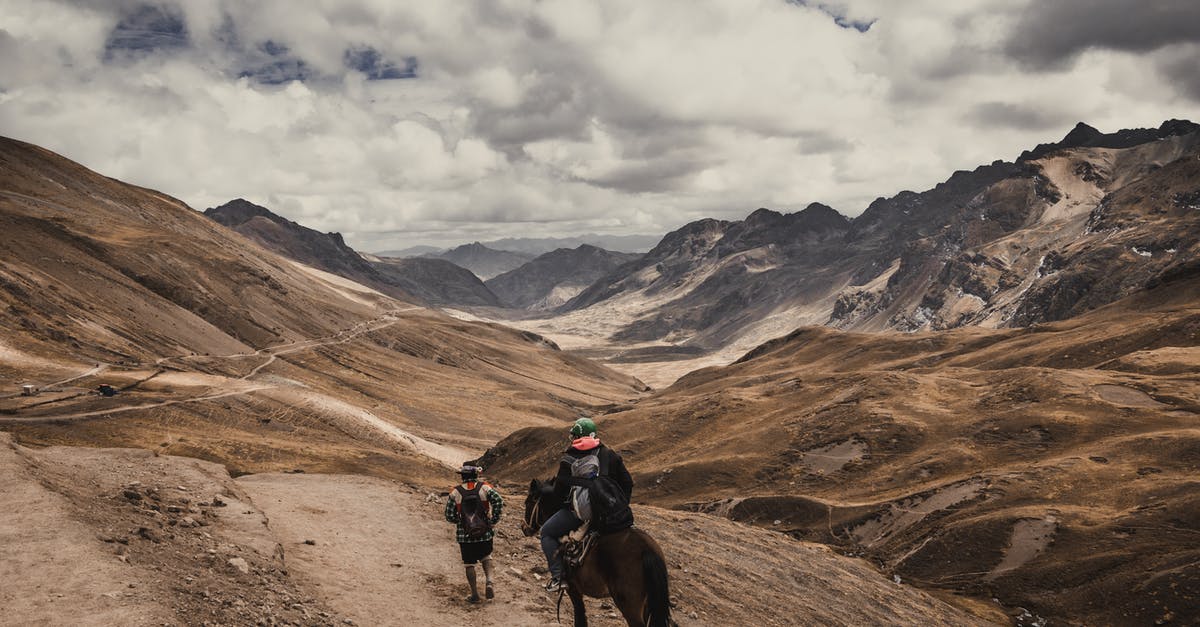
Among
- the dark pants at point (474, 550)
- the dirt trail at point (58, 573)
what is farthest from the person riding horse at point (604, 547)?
the dirt trail at point (58, 573)

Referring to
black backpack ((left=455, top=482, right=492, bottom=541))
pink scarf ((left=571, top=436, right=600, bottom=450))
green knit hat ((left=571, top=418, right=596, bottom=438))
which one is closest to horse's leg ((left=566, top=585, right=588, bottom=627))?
pink scarf ((left=571, top=436, right=600, bottom=450))

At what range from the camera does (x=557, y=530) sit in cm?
1391

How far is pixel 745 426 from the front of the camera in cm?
7700

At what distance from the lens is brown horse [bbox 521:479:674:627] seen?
12312 millimetres

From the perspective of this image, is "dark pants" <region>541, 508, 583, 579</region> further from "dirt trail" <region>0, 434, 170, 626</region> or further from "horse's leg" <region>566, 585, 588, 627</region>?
"dirt trail" <region>0, 434, 170, 626</region>

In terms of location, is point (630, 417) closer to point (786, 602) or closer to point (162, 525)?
point (786, 602)

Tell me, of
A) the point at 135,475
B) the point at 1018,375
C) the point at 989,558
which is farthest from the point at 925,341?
the point at 135,475

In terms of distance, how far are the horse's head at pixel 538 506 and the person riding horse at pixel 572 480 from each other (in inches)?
7.0

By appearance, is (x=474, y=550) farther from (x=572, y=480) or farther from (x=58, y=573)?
(x=58, y=573)

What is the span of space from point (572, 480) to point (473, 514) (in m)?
4.66

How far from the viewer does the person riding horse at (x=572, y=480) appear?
13.5 meters

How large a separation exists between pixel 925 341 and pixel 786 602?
144915mm

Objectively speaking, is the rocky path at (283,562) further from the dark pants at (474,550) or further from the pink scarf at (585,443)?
the pink scarf at (585,443)

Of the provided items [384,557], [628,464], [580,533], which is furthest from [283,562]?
[628,464]
